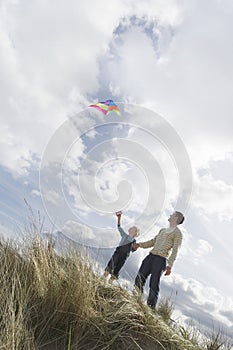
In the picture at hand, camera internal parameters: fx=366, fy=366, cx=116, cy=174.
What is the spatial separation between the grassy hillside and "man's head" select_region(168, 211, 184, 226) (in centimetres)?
181

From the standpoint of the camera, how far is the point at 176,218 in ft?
19.6

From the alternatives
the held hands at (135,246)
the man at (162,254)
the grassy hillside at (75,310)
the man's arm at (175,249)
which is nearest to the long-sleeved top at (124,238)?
the held hands at (135,246)

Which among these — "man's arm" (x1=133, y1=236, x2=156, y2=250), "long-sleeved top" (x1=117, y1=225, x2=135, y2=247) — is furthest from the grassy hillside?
"long-sleeved top" (x1=117, y1=225, x2=135, y2=247)

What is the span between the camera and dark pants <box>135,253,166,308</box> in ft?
17.6

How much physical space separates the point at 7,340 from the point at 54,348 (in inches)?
34.3

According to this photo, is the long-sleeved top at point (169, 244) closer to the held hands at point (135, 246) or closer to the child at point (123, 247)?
the held hands at point (135, 246)

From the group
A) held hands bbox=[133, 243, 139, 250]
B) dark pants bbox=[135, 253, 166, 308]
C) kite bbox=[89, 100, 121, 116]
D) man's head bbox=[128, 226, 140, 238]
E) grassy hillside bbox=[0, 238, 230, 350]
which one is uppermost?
kite bbox=[89, 100, 121, 116]

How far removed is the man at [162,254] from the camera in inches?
219

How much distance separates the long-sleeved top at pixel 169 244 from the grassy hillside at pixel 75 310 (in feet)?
4.61

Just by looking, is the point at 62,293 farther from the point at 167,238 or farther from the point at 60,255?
the point at 167,238

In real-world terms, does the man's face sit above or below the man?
above

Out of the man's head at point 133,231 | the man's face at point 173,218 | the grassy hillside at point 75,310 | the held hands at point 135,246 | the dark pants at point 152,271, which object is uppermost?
the man's face at point 173,218

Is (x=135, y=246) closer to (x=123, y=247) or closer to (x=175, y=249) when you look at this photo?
(x=123, y=247)

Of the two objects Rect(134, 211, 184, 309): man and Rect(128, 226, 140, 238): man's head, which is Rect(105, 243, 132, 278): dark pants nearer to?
Rect(128, 226, 140, 238): man's head
